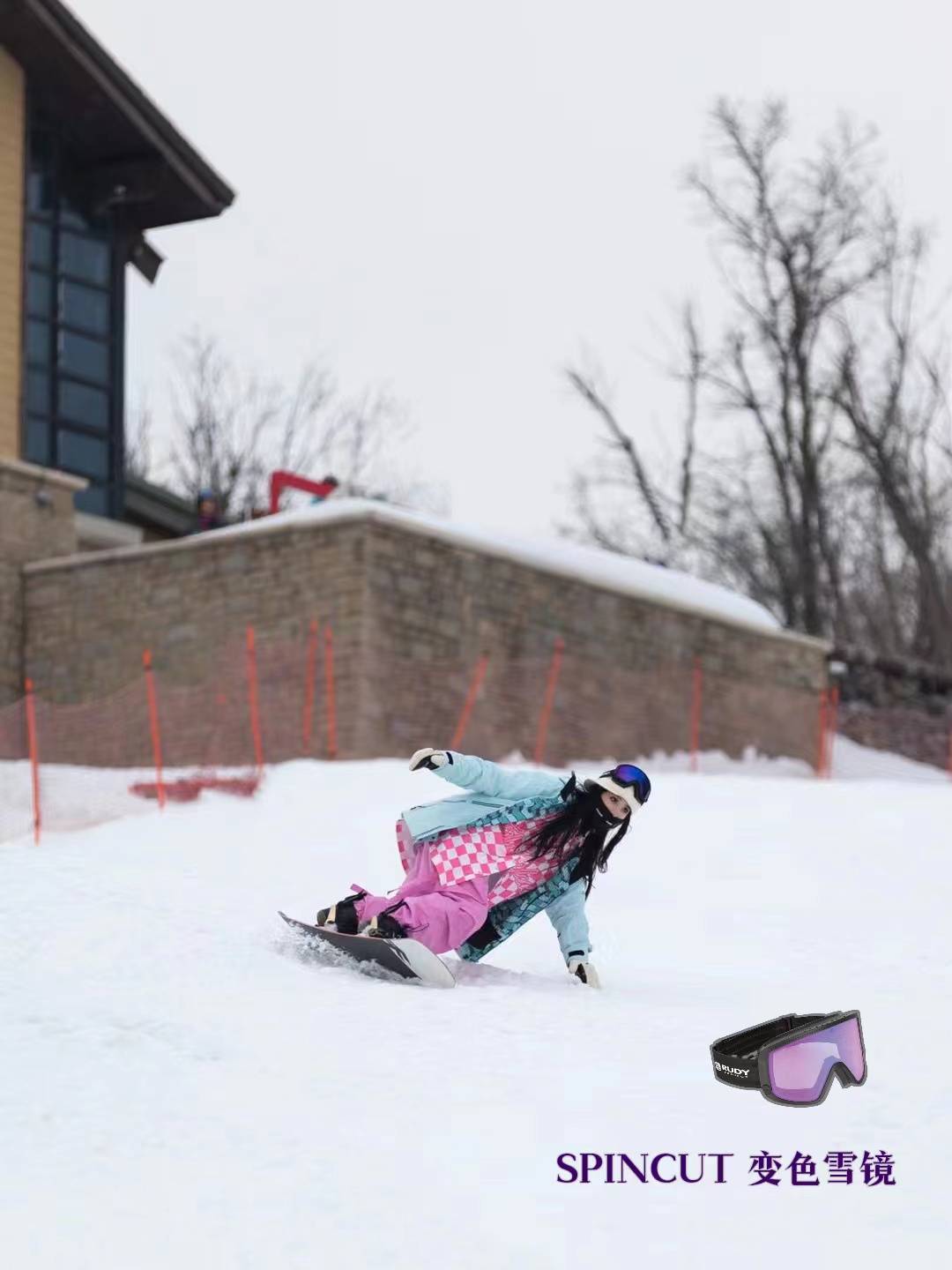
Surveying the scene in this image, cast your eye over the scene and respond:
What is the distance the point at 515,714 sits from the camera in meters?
19.4

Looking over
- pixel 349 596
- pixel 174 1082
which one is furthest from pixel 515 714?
pixel 174 1082

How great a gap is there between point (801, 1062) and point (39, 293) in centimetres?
1785

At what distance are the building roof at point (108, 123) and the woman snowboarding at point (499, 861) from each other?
15820 mm

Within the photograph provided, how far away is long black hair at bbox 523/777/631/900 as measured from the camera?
25.5ft

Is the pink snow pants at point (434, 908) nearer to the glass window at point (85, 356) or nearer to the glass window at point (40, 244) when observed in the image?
the glass window at point (85, 356)

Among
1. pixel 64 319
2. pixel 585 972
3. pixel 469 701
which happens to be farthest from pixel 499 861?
pixel 64 319

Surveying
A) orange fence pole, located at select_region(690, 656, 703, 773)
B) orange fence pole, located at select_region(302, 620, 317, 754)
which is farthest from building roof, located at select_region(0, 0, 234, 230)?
orange fence pole, located at select_region(690, 656, 703, 773)

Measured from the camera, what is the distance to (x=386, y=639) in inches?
704

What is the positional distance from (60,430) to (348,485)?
60.0 ft

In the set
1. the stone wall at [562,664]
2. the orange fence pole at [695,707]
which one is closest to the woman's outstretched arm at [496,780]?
the stone wall at [562,664]

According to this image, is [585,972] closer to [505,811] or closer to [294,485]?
[505,811]

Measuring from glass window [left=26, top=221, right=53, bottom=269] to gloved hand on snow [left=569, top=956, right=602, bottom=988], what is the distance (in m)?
16.0

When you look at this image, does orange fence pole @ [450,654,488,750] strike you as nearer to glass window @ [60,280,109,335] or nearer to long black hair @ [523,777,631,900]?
glass window @ [60,280,109,335]

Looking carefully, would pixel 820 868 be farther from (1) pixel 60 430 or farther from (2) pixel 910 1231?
Result: (1) pixel 60 430
